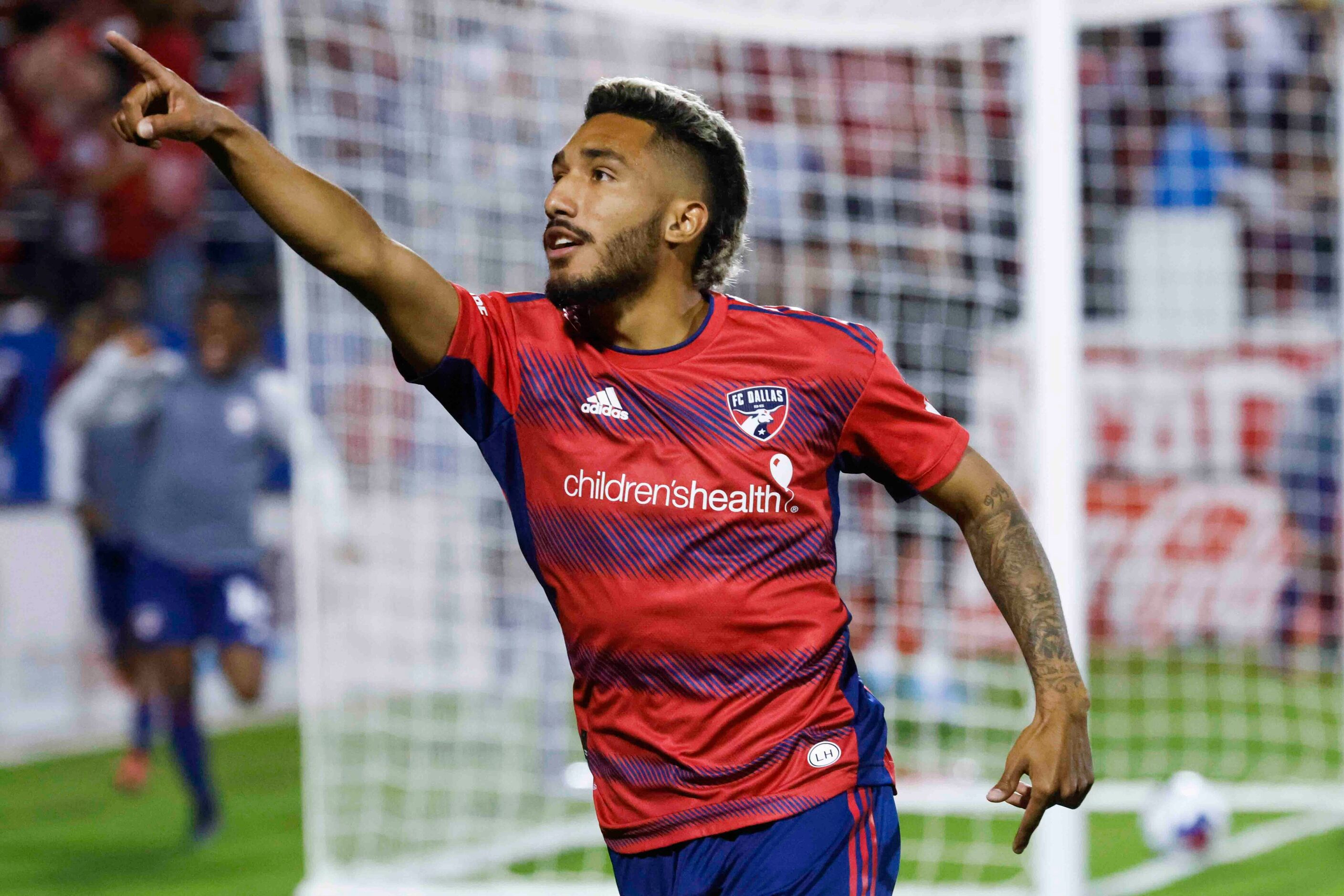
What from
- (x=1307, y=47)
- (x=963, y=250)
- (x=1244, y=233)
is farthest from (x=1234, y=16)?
(x=963, y=250)

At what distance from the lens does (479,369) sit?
2.79 m

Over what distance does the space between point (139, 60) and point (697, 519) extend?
112cm

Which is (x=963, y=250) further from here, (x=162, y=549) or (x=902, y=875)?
(x=162, y=549)

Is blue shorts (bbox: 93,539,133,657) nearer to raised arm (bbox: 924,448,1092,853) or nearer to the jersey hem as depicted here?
the jersey hem

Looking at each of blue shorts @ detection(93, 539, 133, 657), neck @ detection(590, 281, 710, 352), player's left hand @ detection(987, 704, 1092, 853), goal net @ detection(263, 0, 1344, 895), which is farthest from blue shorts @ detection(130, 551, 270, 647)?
player's left hand @ detection(987, 704, 1092, 853)

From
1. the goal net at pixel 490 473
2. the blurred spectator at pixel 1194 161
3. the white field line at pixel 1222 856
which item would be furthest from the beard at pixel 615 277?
the blurred spectator at pixel 1194 161

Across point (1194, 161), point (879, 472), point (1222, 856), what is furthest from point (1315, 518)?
point (879, 472)

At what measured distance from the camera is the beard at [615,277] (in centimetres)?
280

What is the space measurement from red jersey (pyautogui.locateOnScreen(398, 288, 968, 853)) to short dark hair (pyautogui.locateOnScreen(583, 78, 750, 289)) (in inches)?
8.5

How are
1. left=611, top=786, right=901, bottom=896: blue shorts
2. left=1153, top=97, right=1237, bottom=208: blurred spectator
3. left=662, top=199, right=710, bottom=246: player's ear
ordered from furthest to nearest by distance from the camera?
left=1153, top=97, right=1237, bottom=208: blurred spectator → left=662, top=199, right=710, bottom=246: player's ear → left=611, top=786, right=901, bottom=896: blue shorts

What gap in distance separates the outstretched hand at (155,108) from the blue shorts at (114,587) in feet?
21.0

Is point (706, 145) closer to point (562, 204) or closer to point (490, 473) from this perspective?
point (562, 204)

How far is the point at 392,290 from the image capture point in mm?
2596

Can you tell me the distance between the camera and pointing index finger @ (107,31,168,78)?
92.8 inches
